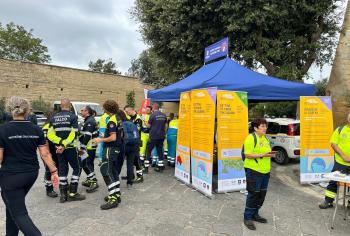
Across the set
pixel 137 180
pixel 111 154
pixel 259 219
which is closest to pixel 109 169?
pixel 111 154

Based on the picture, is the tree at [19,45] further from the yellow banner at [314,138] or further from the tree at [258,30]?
the yellow banner at [314,138]

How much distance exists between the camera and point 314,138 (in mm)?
6867

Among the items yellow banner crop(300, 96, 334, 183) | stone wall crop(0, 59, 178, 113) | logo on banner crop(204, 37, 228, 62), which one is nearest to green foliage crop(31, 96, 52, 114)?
stone wall crop(0, 59, 178, 113)

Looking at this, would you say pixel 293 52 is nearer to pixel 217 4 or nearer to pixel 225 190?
pixel 217 4

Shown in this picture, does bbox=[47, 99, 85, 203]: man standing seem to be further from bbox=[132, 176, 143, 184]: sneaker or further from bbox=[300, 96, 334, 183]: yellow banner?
bbox=[300, 96, 334, 183]: yellow banner

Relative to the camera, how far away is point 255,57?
11836mm

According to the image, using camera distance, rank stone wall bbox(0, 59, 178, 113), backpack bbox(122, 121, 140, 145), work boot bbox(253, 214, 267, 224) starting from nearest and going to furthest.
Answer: work boot bbox(253, 214, 267, 224) < backpack bbox(122, 121, 140, 145) < stone wall bbox(0, 59, 178, 113)

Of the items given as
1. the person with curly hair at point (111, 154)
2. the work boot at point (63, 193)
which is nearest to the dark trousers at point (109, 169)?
the person with curly hair at point (111, 154)

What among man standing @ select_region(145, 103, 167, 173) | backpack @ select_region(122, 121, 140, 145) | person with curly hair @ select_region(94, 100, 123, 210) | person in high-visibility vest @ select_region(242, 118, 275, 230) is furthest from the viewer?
man standing @ select_region(145, 103, 167, 173)

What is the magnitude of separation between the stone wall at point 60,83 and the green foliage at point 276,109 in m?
6.02

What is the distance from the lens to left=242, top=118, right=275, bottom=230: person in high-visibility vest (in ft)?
13.8

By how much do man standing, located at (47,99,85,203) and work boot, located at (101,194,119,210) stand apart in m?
0.68

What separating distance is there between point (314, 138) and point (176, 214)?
3.88 meters

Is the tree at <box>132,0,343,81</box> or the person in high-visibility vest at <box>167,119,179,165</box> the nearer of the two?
the person in high-visibility vest at <box>167,119,179,165</box>
